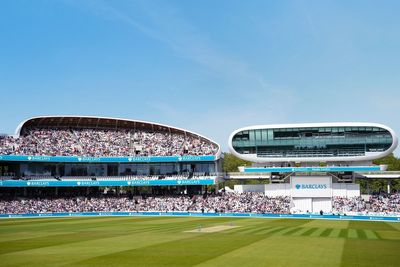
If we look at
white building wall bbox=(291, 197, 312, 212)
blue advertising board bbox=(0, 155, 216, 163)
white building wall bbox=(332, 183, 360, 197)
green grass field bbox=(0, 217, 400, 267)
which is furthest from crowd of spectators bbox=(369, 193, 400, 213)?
green grass field bbox=(0, 217, 400, 267)

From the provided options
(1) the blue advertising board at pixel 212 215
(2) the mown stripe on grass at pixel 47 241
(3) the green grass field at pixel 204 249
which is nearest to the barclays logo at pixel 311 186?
(1) the blue advertising board at pixel 212 215

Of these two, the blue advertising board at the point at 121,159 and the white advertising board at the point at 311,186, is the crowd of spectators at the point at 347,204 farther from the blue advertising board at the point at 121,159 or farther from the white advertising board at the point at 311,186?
the blue advertising board at the point at 121,159

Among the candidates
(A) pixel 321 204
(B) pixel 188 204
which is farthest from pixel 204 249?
(A) pixel 321 204

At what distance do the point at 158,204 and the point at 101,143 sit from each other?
15.5m

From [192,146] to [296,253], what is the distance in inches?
2134

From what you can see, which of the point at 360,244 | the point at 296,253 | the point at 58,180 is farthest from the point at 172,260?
the point at 58,180

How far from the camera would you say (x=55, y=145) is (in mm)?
73562

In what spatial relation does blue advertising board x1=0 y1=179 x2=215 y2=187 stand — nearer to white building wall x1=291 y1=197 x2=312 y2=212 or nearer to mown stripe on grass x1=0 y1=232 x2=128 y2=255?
white building wall x1=291 y1=197 x2=312 y2=212

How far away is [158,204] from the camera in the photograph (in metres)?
68.7

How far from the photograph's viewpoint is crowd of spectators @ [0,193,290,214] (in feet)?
210

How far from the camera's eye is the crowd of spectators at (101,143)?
71.8 metres

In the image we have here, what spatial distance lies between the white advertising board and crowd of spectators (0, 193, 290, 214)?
2037mm

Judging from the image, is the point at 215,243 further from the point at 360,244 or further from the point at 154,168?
the point at 154,168

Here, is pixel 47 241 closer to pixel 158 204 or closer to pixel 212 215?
pixel 212 215
